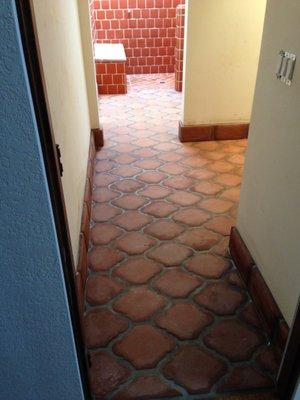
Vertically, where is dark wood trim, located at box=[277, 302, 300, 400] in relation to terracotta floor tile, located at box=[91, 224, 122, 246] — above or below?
above

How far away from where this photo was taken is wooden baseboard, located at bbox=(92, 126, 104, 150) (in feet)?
12.1

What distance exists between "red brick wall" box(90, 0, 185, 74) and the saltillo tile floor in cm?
304

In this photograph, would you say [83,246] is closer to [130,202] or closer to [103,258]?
[103,258]

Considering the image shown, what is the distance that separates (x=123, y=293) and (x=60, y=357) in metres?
0.85

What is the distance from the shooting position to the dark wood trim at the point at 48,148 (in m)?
0.80

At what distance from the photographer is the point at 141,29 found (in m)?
5.93

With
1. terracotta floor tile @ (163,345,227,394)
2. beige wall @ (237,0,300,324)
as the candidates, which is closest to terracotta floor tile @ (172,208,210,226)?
beige wall @ (237,0,300,324)

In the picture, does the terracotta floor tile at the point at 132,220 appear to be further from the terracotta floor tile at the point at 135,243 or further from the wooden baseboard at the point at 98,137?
the wooden baseboard at the point at 98,137

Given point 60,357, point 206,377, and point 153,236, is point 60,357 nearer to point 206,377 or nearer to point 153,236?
point 206,377

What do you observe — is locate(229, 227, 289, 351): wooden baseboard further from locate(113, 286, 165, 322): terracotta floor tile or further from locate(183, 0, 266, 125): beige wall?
locate(183, 0, 266, 125): beige wall

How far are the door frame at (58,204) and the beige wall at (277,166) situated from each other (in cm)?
20

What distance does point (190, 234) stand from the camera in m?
2.48

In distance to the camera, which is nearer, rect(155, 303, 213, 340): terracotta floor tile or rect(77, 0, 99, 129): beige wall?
rect(155, 303, 213, 340): terracotta floor tile

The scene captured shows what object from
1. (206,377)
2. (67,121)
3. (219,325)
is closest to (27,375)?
(206,377)
